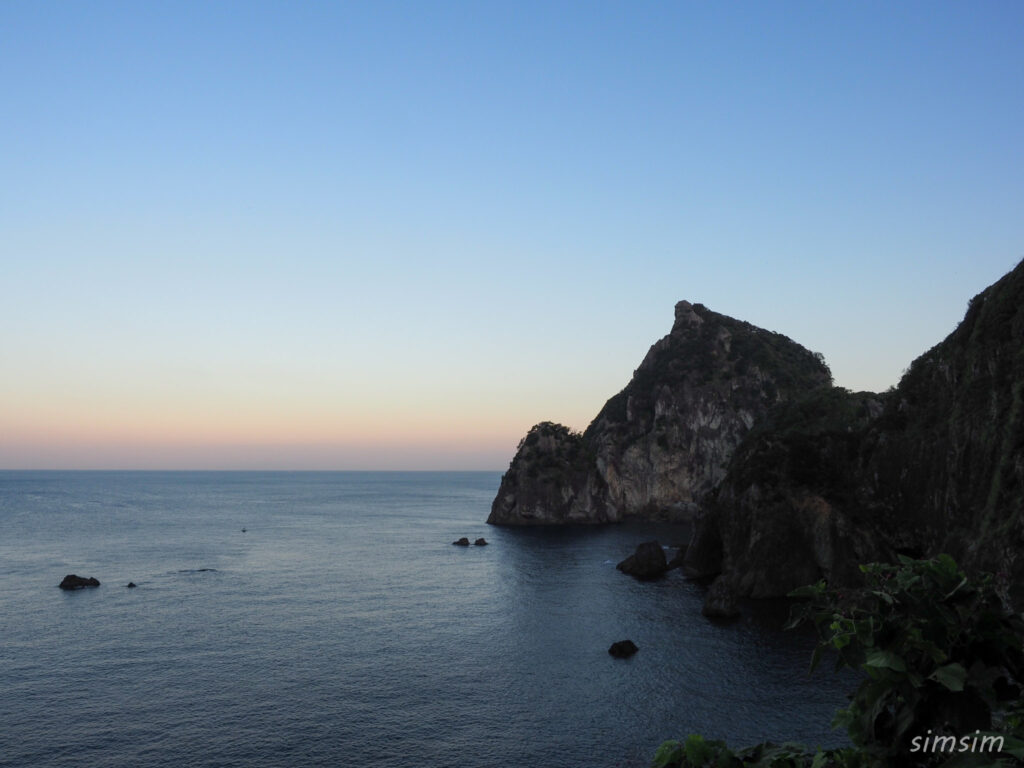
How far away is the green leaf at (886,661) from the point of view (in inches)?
301

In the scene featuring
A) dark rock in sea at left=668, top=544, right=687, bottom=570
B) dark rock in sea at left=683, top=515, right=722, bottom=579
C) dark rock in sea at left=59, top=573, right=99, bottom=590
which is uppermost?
dark rock in sea at left=683, top=515, right=722, bottom=579

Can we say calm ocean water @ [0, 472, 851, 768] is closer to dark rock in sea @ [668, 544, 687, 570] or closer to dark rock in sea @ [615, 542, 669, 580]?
dark rock in sea @ [615, 542, 669, 580]

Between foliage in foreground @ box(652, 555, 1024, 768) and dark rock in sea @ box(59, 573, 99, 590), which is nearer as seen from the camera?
foliage in foreground @ box(652, 555, 1024, 768)

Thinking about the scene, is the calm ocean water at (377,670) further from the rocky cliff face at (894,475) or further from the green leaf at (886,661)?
the green leaf at (886,661)

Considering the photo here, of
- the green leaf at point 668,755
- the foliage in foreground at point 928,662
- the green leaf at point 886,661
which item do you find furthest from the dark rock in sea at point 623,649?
the green leaf at point 886,661

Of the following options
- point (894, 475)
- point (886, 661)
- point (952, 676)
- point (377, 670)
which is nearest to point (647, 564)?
point (894, 475)

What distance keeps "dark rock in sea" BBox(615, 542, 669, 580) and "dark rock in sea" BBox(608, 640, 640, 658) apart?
43.4 metres

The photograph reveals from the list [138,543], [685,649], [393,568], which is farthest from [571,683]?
[138,543]

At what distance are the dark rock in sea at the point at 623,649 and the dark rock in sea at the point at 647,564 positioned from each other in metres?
43.4

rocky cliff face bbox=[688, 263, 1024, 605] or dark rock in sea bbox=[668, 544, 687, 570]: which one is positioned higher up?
rocky cliff face bbox=[688, 263, 1024, 605]

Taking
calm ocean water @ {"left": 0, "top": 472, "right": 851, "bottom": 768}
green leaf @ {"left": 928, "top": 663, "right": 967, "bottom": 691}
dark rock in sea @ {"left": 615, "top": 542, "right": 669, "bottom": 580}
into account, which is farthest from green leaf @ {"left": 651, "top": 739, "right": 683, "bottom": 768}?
dark rock in sea @ {"left": 615, "top": 542, "right": 669, "bottom": 580}

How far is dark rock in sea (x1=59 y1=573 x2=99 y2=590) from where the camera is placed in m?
102

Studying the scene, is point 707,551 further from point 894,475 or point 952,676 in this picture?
point 952,676

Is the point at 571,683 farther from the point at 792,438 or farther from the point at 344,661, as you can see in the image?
the point at 792,438
